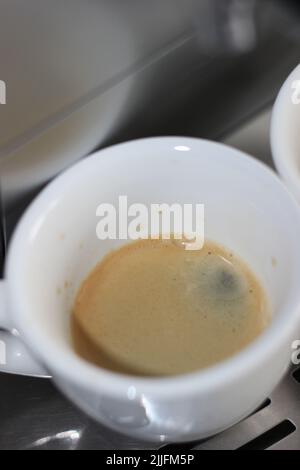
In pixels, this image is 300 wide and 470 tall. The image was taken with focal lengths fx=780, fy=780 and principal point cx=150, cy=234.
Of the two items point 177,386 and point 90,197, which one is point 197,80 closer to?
point 90,197

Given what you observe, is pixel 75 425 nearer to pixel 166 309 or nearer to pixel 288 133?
pixel 166 309

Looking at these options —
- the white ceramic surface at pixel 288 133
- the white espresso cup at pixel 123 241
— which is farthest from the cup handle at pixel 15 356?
the white ceramic surface at pixel 288 133

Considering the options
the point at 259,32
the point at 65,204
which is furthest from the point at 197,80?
the point at 65,204

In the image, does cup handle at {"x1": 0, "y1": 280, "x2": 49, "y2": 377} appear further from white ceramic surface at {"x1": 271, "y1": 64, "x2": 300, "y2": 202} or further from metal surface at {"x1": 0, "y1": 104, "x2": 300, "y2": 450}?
white ceramic surface at {"x1": 271, "y1": 64, "x2": 300, "y2": 202}

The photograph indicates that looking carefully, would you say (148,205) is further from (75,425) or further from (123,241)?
(75,425)

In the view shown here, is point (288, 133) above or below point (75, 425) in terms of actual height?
above

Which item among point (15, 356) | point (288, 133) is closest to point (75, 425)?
point (15, 356)
